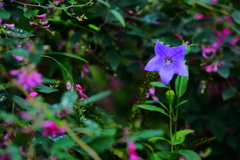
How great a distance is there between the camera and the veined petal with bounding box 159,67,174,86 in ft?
2.38

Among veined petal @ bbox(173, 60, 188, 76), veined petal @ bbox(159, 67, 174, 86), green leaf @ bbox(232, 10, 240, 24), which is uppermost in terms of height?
veined petal @ bbox(173, 60, 188, 76)

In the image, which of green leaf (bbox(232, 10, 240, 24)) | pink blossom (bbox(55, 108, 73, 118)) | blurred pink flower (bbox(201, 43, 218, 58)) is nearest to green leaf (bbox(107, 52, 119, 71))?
blurred pink flower (bbox(201, 43, 218, 58))

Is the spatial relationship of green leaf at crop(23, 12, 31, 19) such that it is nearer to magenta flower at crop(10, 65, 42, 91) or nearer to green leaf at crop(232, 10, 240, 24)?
magenta flower at crop(10, 65, 42, 91)

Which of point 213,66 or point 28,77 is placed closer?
point 28,77

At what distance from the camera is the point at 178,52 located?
29.0 inches

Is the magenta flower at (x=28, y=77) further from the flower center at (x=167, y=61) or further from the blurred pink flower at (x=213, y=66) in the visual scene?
the blurred pink flower at (x=213, y=66)

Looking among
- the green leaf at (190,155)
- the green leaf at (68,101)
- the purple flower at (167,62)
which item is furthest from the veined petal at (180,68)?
the green leaf at (68,101)

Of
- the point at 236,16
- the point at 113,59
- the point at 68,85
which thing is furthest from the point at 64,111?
the point at 236,16

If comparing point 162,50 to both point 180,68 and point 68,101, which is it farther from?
point 68,101

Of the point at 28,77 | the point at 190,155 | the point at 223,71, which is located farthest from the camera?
the point at 223,71

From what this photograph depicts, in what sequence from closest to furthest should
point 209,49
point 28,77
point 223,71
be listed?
1. point 28,77
2. point 223,71
3. point 209,49

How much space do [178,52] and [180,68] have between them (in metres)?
0.04

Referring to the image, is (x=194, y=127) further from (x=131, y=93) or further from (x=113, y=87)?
(x=113, y=87)

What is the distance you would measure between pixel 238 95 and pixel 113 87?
0.65 meters
